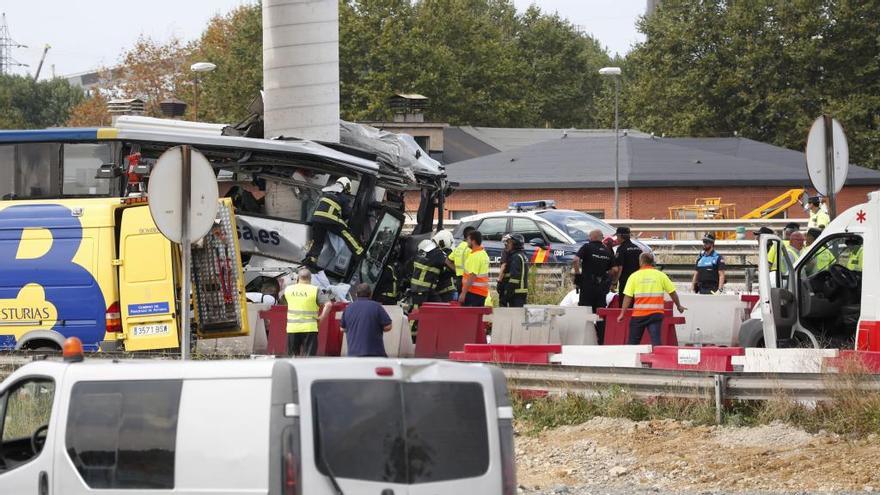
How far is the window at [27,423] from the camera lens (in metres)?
8.24

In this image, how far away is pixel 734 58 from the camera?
7525 centimetres

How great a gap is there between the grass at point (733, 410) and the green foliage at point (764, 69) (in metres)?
59.0

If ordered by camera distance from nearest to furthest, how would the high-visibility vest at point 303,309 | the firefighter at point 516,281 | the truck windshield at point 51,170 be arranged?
the high-visibility vest at point 303,309, the truck windshield at point 51,170, the firefighter at point 516,281

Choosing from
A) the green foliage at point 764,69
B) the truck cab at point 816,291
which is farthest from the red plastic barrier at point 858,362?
the green foliage at point 764,69

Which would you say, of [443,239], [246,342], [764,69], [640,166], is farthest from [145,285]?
[764,69]

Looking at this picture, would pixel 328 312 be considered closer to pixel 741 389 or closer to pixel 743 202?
pixel 741 389

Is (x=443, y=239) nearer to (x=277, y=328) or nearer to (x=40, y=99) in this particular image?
(x=277, y=328)

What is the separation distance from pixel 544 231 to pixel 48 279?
14.7 meters

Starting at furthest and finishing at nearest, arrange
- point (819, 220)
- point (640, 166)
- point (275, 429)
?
point (640, 166)
point (819, 220)
point (275, 429)

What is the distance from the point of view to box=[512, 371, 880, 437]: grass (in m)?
12.4

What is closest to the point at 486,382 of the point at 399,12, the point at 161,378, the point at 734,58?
the point at 161,378

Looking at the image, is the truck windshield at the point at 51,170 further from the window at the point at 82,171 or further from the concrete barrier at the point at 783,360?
the concrete barrier at the point at 783,360

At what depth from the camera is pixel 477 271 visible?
20219 mm

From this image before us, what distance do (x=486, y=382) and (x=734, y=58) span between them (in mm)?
69934
